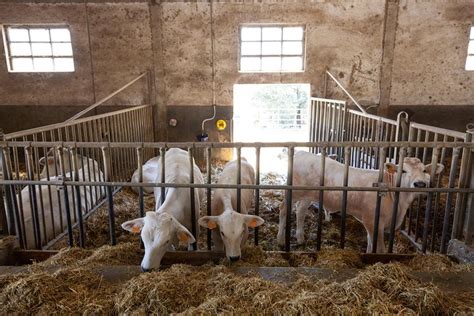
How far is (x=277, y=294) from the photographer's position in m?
2.40

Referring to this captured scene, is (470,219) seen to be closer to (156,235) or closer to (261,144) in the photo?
(261,144)

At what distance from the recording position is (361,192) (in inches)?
178

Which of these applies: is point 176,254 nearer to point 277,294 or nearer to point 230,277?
point 230,277

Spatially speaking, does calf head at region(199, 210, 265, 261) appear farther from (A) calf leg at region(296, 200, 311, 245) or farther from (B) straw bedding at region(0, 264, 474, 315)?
(A) calf leg at region(296, 200, 311, 245)

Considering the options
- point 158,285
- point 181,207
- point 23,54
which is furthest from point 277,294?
point 23,54

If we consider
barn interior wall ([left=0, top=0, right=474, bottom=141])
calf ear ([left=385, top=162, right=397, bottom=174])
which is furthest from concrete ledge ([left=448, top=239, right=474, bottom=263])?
barn interior wall ([left=0, top=0, right=474, bottom=141])

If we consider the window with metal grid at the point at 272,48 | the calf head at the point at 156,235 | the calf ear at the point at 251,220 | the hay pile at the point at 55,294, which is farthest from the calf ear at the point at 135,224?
the window with metal grid at the point at 272,48

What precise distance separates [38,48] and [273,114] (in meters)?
9.74

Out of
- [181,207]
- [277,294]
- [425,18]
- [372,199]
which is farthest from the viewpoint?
[425,18]

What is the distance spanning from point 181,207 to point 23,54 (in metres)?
8.78

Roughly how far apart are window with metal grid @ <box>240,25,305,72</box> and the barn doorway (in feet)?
13.7

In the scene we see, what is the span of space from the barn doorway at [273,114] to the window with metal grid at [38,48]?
21.2 feet

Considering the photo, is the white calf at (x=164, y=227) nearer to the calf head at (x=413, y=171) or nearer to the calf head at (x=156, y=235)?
the calf head at (x=156, y=235)

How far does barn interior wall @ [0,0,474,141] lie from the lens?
950 centimetres
